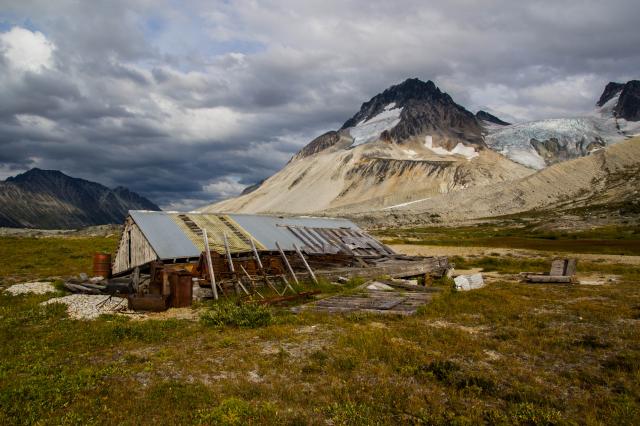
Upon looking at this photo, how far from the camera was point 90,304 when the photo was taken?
1977 centimetres

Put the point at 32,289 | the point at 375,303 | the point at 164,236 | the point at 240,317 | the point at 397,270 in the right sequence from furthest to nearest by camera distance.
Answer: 1. the point at 397,270
2. the point at 164,236
3. the point at 32,289
4. the point at 375,303
5. the point at 240,317

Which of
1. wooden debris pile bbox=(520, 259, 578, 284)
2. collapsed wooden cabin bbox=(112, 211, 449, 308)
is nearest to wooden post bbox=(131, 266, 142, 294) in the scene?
collapsed wooden cabin bbox=(112, 211, 449, 308)

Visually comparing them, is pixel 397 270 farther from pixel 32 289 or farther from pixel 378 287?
pixel 32 289

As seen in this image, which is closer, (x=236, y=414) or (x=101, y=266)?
→ (x=236, y=414)

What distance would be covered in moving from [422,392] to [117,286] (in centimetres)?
1773

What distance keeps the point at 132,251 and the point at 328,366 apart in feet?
57.5

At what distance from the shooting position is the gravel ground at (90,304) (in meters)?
18.2

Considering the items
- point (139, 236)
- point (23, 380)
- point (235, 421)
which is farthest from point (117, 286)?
point (235, 421)

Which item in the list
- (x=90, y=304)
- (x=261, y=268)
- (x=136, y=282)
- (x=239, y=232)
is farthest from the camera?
(x=239, y=232)

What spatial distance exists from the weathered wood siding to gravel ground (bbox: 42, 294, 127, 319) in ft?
8.81

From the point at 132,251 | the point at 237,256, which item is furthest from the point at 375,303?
the point at 132,251

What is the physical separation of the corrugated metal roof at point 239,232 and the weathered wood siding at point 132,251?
47 cm

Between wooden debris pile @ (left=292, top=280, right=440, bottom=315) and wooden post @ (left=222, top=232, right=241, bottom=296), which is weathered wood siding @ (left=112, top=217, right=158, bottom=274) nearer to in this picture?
wooden post @ (left=222, top=232, right=241, bottom=296)

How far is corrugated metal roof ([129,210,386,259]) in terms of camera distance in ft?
77.8
